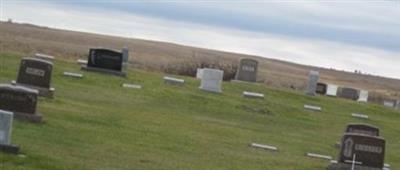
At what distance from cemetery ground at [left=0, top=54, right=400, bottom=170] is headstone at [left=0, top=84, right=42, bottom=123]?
0.74 ft

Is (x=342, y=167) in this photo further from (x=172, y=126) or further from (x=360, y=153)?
(x=172, y=126)

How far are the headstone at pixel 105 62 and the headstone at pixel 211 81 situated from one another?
280 cm

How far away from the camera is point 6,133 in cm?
1487

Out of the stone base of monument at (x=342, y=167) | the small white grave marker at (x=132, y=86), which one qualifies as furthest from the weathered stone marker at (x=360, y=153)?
the small white grave marker at (x=132, y=86)

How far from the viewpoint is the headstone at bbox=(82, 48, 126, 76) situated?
34.0 m

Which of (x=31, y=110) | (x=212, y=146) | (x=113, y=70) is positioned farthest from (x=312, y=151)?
(x=113, y=70)

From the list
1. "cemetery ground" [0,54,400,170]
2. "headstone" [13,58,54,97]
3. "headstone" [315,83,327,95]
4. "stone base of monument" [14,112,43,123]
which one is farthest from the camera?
"headstone" [315,83,327,95]

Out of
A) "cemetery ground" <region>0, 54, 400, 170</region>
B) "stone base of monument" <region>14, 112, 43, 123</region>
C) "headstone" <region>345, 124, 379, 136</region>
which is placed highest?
"headstone" <region>345, 124, 379, 136</region>

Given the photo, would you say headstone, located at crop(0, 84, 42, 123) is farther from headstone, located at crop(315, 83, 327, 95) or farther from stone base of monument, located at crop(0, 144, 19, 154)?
headstone, located at crop(315, 83, 327, 95)

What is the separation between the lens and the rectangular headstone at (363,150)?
20422mm

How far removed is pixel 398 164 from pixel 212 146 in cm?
487

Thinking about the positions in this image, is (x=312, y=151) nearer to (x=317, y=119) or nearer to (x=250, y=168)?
(x=250, y=168)

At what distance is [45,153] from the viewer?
1576 cm

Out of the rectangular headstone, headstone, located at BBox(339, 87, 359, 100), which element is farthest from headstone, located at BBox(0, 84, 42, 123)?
headstone, located at BBox(339, 87, 359, 100)
